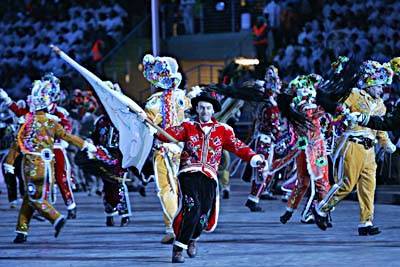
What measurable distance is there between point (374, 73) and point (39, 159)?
371cm

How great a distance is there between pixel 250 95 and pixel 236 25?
1458cm

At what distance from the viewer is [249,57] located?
2584 centimetres

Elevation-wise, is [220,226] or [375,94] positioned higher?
[375,94]

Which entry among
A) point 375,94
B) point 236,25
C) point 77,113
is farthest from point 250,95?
→ point 236,25

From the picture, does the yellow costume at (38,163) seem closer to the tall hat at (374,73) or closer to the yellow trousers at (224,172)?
the tall hat at (374,73)

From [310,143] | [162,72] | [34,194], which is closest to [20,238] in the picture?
[34,194]

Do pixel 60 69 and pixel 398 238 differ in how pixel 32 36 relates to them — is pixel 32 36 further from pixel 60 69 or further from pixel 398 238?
pixel 398 238

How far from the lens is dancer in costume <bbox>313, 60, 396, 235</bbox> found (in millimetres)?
12383

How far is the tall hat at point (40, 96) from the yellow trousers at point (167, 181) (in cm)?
156

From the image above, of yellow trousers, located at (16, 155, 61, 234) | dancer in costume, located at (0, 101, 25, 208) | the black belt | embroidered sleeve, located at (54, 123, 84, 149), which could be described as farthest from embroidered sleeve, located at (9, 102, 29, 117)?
the black belt

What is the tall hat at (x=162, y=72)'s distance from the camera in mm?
12273

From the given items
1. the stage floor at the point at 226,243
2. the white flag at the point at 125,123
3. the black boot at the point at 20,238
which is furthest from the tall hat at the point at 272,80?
the black boot at the point at 20,238

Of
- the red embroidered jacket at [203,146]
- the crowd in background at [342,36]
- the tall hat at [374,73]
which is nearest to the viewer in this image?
the red embroidered jacket at [203,146]

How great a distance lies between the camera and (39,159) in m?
12.5
